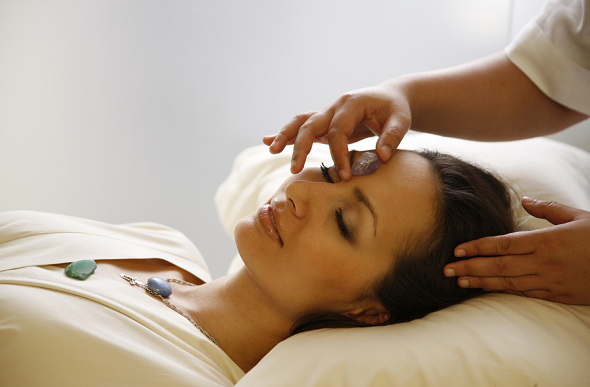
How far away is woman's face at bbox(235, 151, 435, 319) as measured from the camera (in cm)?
100

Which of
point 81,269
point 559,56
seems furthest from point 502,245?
point 81,269

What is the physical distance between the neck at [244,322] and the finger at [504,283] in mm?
421

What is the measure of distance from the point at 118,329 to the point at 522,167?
126 centimetres

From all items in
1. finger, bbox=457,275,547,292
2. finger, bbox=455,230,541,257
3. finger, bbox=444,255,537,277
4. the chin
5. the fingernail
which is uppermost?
the fingernail

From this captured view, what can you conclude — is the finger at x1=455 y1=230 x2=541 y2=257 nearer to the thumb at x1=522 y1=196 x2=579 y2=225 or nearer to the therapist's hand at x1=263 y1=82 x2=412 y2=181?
the thumb at x1=522 y1=196 x2=579 y2=225

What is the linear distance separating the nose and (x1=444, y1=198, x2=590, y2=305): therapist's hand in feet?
1.06

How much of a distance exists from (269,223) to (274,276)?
0.40ft

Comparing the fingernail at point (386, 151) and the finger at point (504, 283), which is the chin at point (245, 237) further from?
the finger at point (504, 283)

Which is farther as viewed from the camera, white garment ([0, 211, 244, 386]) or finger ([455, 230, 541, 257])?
finger ([455, 230, 541, 257])

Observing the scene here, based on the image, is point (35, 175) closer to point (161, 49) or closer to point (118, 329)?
point (161, 49)

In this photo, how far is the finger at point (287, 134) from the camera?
3.36 ft

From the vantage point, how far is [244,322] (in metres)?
1.12

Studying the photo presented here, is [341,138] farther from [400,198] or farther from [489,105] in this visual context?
[489,105]

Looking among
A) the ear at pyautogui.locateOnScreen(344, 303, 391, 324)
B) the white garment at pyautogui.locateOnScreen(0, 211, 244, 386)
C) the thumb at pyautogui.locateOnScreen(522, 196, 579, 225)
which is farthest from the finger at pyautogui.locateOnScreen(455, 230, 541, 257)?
the white garment at pyautogui.locateOnScreen(0, 211, 244, 386)
